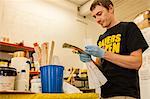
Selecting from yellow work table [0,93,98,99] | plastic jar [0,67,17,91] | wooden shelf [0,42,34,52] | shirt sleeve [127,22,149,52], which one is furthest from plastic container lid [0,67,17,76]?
wooden shelf [0,42,34,52]

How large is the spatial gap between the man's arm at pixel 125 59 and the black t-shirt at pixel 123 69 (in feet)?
0.18

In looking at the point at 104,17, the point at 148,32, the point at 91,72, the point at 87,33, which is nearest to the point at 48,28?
the point at 87,33

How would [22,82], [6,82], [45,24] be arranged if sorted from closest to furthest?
[6,82] < [22,82] < [45,24]

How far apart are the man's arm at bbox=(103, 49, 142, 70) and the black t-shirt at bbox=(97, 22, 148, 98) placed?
2.2 inches

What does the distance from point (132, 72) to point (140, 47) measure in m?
0.17

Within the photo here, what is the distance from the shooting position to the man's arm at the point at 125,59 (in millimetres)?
1292

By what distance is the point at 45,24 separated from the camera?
358 cm

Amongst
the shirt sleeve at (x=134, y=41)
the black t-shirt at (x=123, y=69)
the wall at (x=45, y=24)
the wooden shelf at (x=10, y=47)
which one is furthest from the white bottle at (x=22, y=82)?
the wall at (x=45, y=24)

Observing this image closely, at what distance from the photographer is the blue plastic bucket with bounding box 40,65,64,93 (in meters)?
1.01

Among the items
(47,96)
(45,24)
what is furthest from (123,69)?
(45,24)

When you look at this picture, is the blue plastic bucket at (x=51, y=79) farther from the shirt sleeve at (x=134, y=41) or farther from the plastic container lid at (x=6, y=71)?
the shirt sleeve at (x=134, y=41)

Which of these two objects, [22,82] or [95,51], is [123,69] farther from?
[22,82]

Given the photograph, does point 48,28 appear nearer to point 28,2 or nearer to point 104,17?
point 28,2

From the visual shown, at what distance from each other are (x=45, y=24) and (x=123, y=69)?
95.1 inches
